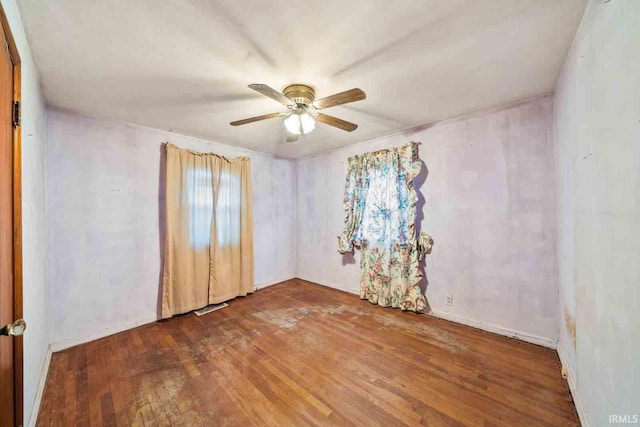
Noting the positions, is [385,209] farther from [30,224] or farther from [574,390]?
[30,224]

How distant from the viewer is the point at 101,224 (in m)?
2.55

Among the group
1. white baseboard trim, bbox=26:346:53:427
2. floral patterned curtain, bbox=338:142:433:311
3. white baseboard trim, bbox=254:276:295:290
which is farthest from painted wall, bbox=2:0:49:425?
floral patterned curtain, bbox=338:142:433:311

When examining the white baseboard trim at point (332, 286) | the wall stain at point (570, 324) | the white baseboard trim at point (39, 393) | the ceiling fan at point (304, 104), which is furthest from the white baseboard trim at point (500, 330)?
the white baseboard trim at point (39, 393)

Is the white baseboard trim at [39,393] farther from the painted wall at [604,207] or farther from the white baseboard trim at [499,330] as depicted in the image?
the white baseboard trim at [499,330]

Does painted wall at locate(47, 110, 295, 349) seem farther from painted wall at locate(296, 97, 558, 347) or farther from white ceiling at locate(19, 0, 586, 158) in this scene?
painted wall at locate(296, 97, 558, 347)

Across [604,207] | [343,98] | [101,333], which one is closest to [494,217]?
[604,207]

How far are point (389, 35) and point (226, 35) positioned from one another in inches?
38.4

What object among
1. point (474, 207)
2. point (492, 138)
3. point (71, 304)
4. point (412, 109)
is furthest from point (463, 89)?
point (71, 304)

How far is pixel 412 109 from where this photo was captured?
2.48 meters

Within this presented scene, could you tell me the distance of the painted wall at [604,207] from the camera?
2.92 feet

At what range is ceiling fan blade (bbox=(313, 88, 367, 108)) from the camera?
62.2 inches

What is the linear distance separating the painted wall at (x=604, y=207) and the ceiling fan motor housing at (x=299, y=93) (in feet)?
5.40

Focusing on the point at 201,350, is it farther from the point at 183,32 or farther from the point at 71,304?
the point at 183,32

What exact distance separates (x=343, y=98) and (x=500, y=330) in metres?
2.77
